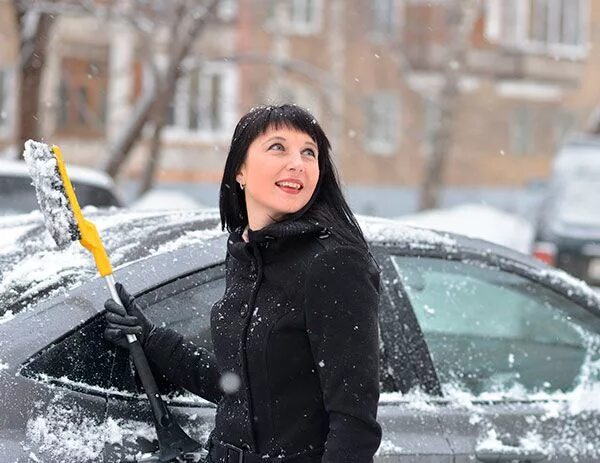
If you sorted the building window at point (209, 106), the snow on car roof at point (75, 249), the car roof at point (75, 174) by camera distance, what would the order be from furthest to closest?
the building window at point (209, 106)
the car roof at point (75, 174)
the snow on car roof at point (75, 249)

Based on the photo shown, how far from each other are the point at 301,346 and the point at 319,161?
422 millimetres

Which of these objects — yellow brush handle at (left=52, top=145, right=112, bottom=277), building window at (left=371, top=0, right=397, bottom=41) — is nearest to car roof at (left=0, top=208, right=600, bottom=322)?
yellow brush handle at (left=52, top=145, right=112, bottom=277)

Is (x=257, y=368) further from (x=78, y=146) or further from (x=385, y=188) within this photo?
(x=385, y=188)

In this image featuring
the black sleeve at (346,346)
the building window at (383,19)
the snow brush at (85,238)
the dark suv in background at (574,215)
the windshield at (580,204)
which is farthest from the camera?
the building window at (383,19)

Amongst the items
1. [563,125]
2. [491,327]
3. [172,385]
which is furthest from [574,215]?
[563,125]

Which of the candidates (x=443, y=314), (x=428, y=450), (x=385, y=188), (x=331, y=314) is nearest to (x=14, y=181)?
(x=443, y=314)

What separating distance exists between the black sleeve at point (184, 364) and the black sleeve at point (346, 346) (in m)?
0.49

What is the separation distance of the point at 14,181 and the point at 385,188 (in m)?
19.5

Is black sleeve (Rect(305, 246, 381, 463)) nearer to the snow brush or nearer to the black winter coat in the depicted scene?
the black winter coat

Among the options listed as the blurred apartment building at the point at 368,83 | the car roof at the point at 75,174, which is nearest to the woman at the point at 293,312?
the car roof at the point at 75,174

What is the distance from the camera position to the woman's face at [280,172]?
223cm

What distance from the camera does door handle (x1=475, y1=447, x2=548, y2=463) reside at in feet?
9.57

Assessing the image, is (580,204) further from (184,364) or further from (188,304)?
(184,364)

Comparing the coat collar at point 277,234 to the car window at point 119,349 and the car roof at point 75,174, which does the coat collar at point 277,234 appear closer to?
→ the car window at point 119,349
